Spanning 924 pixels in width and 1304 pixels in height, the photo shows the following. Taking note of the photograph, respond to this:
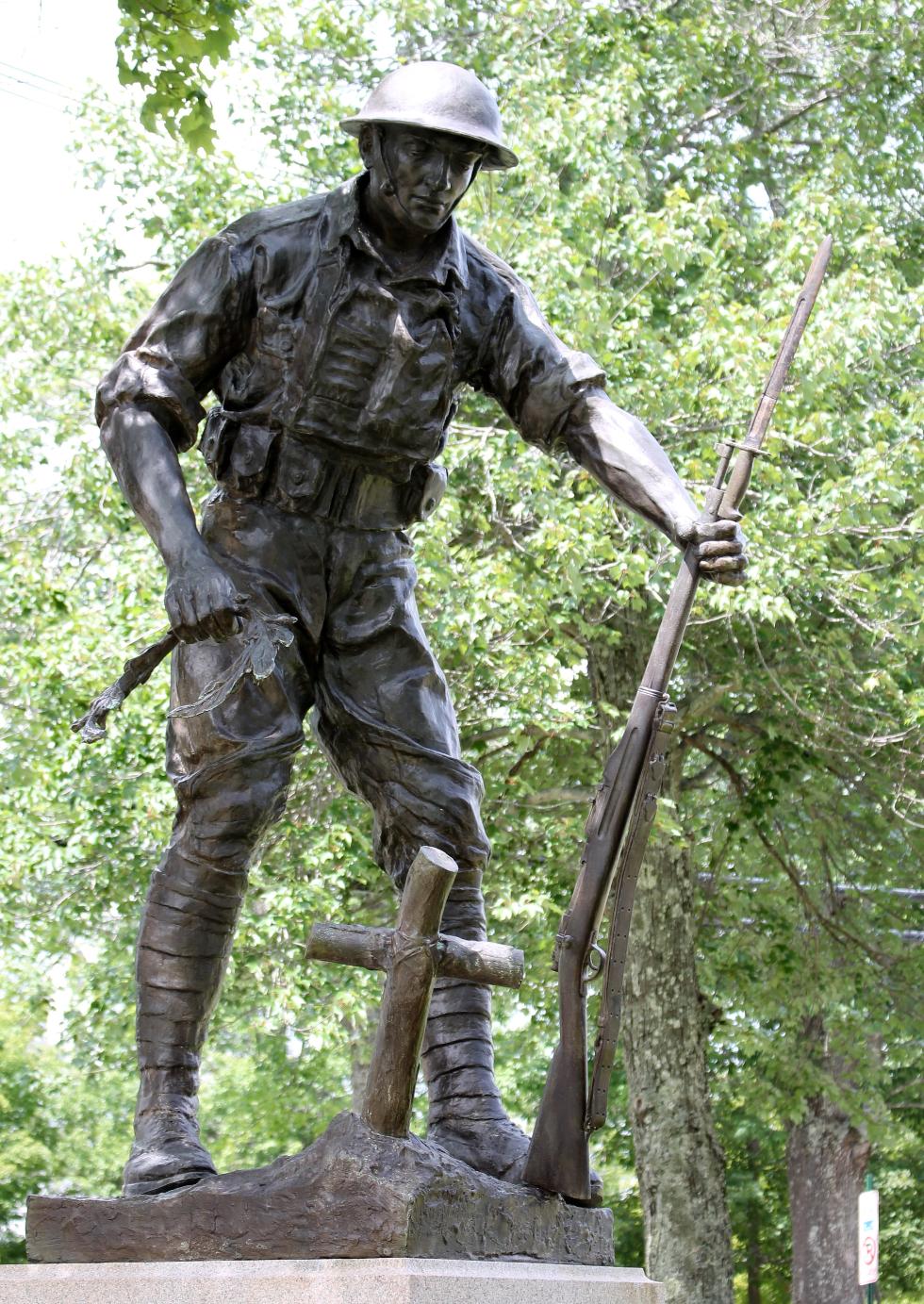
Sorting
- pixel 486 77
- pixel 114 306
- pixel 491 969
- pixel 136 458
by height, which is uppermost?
pixel 486 77

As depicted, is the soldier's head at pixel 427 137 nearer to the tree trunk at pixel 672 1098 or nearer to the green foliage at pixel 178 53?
the green foliage at pixel 178 53

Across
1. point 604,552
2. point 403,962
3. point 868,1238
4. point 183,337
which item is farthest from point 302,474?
point 868,1238

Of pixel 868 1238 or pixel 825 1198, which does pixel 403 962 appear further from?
pixel 825 1198

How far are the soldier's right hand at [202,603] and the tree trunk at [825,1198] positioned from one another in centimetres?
1517

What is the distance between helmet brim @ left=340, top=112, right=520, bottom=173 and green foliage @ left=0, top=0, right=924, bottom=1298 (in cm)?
744

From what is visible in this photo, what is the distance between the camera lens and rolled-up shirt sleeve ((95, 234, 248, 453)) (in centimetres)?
436

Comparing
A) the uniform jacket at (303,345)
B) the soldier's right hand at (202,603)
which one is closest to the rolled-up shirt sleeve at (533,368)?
the uniform jacket at (303,345)

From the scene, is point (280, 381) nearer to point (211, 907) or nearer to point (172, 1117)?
point (211, 907)

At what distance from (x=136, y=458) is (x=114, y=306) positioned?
1035 cm

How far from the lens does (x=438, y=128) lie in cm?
413

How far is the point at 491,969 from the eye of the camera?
391 cm

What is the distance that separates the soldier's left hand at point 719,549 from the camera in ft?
13.8

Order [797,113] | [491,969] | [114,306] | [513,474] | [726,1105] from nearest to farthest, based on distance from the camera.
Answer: [491,969] → [513,474] → [114,306] → [797,113] → [726,1105]

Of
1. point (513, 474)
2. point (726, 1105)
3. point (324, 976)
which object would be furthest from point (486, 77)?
point (726, 1105)
